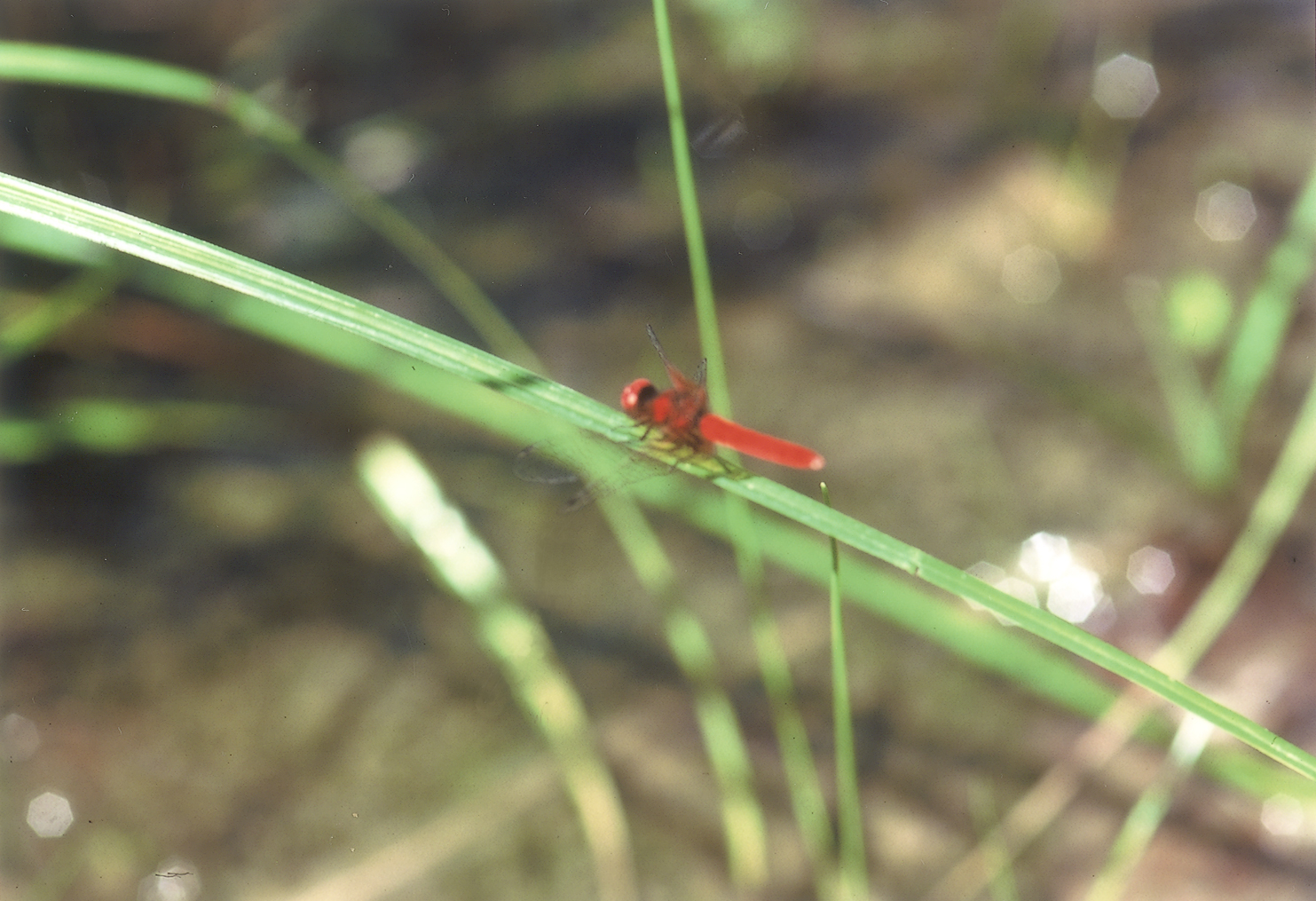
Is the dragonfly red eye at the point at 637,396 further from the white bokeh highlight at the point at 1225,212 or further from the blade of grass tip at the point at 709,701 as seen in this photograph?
the white bokeh highlight at the point at 1225,212

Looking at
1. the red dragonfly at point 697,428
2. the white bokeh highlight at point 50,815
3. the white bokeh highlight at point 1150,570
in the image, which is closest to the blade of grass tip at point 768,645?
the red dragonfly at point 697,428

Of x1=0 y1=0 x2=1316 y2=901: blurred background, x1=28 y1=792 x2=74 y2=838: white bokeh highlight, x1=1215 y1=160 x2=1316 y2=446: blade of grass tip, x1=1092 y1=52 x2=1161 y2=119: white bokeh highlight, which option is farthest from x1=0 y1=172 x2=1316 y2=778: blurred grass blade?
x1=1092 y1=52 x2=1161 y2=119: white bokeh highlight

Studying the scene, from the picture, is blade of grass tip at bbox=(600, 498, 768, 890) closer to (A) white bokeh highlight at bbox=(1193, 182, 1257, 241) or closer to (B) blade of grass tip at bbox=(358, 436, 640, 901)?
(B) blade of grass tip at bbox=(358, 436, 640, 901)

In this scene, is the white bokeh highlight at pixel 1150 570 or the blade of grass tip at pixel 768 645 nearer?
the blade of grass tip at pixel 768 645

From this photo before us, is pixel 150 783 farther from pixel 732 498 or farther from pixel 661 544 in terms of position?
pixel 732 498

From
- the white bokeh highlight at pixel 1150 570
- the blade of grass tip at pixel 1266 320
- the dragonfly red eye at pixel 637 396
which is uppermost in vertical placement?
the blade of grass tip at pixel 1266 320

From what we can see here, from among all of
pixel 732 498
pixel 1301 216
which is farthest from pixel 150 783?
pixel 1301 216

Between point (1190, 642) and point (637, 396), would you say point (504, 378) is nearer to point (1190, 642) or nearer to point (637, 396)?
point (637, 396)
